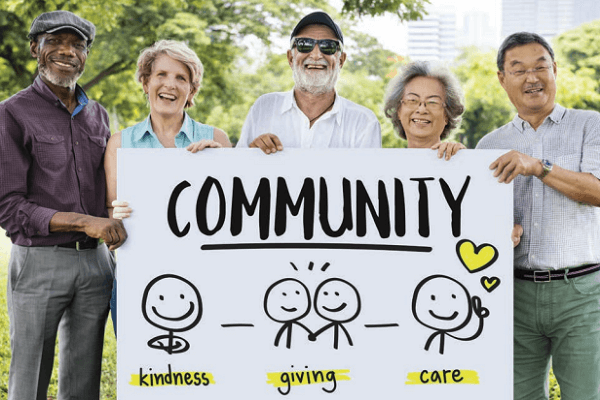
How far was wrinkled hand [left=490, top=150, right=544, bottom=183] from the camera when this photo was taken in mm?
2658

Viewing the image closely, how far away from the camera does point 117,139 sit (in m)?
3.08

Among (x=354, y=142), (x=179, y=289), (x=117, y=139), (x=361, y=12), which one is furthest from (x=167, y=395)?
(x=361, y=12)

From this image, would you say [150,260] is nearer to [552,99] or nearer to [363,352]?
[363,352]

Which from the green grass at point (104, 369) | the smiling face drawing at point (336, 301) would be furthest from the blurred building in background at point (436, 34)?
the smiling face drawing at point (336, 301)

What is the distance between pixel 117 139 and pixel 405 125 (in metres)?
1.37

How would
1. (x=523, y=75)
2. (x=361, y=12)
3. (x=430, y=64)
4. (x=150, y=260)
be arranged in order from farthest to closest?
(x=361, y=12)
(x=430, y=64)
(x=523, y=75)
(x=150, y=260)

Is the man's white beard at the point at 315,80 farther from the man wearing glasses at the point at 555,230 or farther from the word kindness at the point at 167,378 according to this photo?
the word kindness at the point at 167,378

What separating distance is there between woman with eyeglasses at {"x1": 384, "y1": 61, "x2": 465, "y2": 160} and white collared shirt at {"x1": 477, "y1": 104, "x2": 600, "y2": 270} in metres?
0.40

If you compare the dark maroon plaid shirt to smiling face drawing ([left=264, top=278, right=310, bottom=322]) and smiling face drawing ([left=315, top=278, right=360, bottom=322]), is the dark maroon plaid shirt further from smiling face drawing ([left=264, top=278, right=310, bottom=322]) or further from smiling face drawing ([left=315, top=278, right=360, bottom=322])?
smiling face drawing ([left=315, top=278, right=360, bottom=322])

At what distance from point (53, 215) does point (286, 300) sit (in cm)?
110

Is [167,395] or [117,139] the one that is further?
[117,139]

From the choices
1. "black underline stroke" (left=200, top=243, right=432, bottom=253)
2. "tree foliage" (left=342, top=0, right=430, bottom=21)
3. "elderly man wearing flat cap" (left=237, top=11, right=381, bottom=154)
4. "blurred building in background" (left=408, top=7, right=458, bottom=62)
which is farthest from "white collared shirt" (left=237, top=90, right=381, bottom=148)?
"blurred building in background" (left=408, top=7, right=458, bottom=62)

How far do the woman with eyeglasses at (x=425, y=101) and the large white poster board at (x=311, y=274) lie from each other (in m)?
0.33

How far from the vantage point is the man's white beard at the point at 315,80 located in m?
3.12
